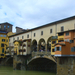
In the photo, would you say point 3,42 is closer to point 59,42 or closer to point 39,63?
point 39,63

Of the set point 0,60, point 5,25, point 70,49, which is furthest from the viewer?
point 5,25

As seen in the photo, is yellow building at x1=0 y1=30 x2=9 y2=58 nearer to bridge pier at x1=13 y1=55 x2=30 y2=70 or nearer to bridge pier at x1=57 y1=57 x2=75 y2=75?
bridge pier at x1=13 y1=55 x2=30 y2=70

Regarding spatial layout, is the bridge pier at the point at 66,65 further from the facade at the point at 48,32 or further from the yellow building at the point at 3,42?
the yellow building at the point at 3,42

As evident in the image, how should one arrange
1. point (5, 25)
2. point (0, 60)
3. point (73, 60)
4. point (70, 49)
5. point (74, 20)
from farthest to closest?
point (5, 25)
point (0, 60)
point (74, 20)
point (70, 49)
point (73, 60)

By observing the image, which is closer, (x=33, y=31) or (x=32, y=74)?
(x=32, y=74)

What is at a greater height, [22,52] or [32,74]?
[22,52]

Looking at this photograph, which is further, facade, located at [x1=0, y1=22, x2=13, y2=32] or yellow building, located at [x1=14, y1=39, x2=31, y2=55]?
facade, located at [x1=0, y1=22, x2=13, y2=32]

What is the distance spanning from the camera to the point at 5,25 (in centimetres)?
7650

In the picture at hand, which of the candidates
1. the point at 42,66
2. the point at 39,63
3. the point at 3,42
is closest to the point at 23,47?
the point at 39,63

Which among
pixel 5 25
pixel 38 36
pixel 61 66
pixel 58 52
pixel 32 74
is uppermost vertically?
pixel 5 25

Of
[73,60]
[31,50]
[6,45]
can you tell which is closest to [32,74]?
[31,50]

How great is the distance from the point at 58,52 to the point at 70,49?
242 cm

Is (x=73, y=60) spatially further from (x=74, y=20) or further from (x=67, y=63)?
(x=74, y=20)

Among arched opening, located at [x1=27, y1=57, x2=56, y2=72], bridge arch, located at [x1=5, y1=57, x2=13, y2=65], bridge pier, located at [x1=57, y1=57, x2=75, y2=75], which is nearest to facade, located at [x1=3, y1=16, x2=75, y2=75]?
bridge pier, located at [x1=57, y1=57, x2=75, y2=75]
